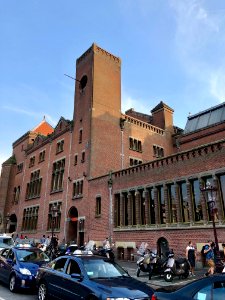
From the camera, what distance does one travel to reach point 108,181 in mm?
25609

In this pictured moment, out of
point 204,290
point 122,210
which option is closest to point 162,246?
point 122,210

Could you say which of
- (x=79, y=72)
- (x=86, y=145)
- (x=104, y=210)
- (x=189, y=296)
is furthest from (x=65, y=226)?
(x=189, y=296)

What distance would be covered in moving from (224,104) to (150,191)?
13.8 meters

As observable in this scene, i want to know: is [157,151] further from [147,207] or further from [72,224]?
[147,207]

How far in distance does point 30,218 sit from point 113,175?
62.7 feet

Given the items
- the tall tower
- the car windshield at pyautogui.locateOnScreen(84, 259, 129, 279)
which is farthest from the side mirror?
the tall tower

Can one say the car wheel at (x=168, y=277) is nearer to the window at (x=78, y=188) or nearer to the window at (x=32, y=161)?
the window at (x=78, y=188)

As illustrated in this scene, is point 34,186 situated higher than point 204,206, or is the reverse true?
point 34,186

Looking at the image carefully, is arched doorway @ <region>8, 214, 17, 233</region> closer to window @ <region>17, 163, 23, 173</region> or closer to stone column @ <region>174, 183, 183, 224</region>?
window @ <region>17, 163, 23, 173</region>

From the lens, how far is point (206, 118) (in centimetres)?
3034

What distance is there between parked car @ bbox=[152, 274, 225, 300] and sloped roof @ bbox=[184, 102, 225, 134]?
83.2ft

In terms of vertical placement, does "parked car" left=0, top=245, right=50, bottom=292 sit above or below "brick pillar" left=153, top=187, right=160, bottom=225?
below

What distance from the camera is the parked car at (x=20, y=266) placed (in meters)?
10.1

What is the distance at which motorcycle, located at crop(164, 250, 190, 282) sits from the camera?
1298 cm
